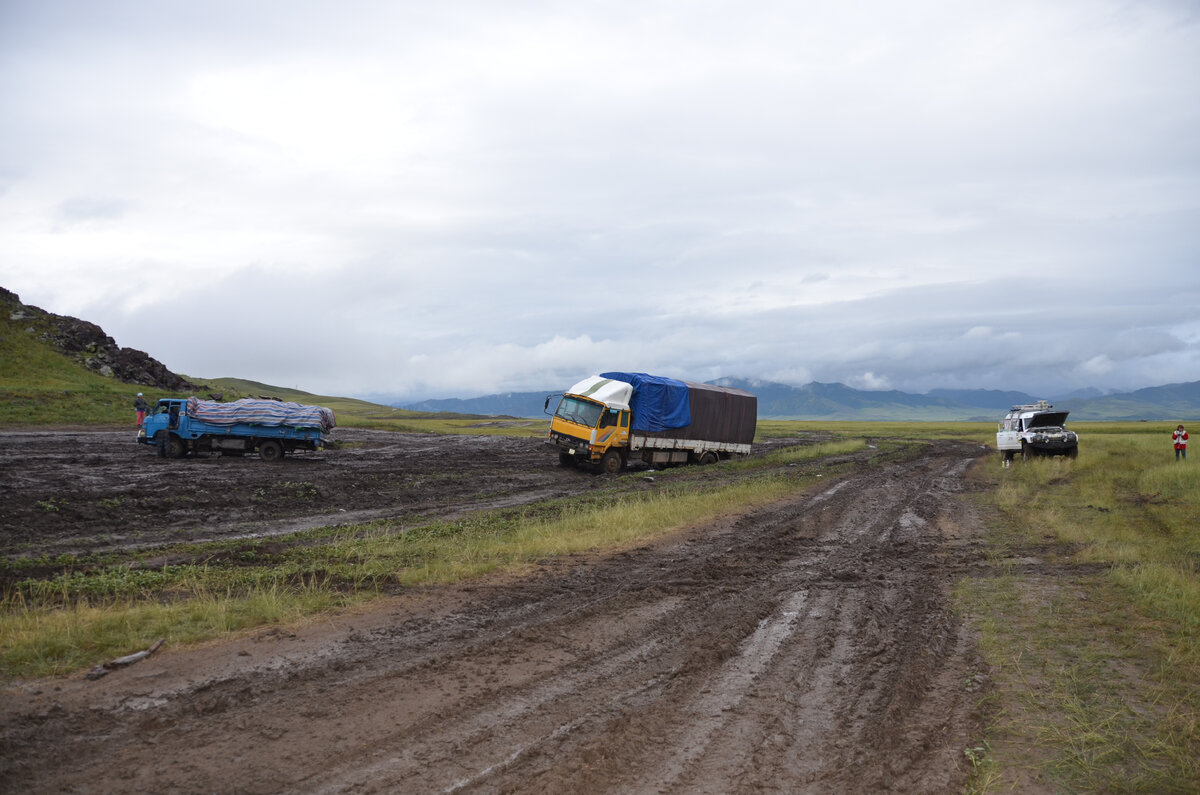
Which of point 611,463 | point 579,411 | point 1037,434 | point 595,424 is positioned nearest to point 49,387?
point 579,411

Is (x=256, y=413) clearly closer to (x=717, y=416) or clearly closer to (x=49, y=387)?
(x=717, y=416)

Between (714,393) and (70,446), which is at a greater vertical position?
(714,393)

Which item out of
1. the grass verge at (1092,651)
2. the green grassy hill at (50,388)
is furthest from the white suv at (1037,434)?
the green grassy hill at (50,388)

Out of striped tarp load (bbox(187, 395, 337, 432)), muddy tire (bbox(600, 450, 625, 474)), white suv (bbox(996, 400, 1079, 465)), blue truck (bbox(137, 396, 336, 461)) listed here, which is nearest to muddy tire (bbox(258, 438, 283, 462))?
blue truck (bbox(137, 396, 336, 461))

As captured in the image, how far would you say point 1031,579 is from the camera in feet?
34.8

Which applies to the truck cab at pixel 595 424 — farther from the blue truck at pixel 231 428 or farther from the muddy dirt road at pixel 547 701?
the muddy dirt road at pixel 547 701

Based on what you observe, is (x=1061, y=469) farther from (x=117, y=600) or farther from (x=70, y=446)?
(x=70, y=446)

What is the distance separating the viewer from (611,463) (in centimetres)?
2939

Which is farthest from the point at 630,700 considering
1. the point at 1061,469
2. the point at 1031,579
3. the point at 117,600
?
the point at 1061,469

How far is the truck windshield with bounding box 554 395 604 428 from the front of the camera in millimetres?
29031

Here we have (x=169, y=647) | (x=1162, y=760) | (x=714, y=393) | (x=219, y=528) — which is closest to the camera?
(x=1162, y=760)

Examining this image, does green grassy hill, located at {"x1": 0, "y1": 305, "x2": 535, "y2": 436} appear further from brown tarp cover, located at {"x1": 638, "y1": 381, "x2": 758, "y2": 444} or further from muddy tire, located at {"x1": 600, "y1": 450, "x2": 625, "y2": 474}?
brown tarp cover, located at {"x1": 638, "y1": 381, "x2": 758, "y2": 444}

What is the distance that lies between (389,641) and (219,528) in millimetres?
9859

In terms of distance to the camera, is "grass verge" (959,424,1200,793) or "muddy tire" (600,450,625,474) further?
"muddy tire" (600,450,625,474)
